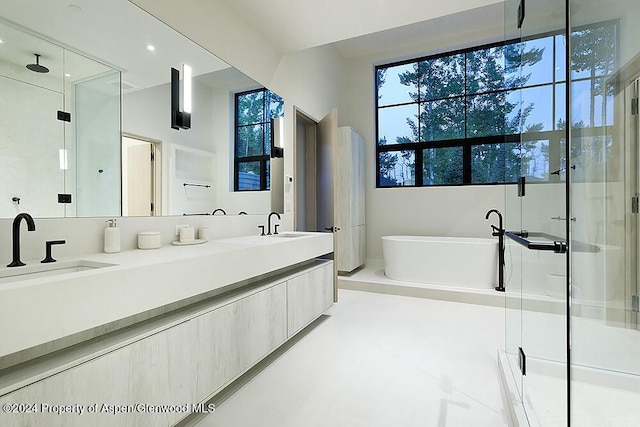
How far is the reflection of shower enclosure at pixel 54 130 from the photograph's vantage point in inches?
51.8

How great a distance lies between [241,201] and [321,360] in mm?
1518

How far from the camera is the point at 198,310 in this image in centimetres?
163

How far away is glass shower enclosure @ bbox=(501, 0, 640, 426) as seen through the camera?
1279 mm

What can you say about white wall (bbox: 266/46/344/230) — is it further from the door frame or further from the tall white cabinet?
the door frame

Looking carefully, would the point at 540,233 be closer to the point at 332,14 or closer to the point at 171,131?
the point at 171,131

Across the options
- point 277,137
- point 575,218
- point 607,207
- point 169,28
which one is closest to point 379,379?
point 575,218

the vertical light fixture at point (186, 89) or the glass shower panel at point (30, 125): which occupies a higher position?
the vertical light fixture at point (186, 89)

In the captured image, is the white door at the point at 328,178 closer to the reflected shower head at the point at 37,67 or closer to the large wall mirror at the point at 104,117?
the large wall mirror at the point at 104,117

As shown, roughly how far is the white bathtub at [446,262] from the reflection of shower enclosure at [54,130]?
3.46 m

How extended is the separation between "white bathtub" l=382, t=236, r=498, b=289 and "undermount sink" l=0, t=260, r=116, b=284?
3600mm

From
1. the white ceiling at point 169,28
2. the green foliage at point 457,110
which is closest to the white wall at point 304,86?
the white ceiling at point 169,28

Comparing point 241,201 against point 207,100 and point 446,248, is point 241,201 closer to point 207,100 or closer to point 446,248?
point 207,100

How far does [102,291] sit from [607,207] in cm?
300

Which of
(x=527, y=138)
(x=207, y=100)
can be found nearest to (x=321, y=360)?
(x=527, y=138)
